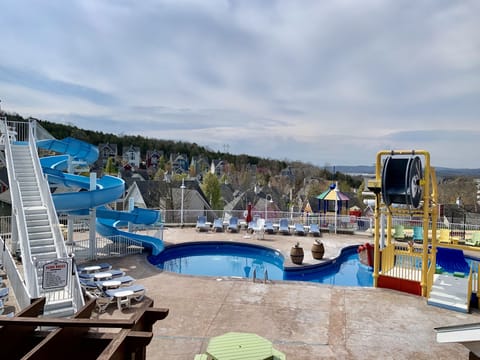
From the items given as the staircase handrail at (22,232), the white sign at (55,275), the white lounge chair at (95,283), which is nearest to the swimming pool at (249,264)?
the white lounge chair at (95,283)

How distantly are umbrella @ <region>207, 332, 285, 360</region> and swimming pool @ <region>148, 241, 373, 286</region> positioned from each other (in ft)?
21.6

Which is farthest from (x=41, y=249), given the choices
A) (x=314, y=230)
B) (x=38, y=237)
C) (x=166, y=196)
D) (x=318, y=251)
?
(x=166, y=196)

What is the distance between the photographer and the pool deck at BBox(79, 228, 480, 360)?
6.10 metres

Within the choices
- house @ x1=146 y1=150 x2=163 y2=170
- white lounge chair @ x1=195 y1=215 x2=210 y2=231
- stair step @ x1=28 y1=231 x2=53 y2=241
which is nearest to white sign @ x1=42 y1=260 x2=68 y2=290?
stair step @ x1=28 y1=231 x2=53 y2=241

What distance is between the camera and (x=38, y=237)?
8.80 meters

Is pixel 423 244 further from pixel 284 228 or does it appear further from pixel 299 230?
pixel 284 228

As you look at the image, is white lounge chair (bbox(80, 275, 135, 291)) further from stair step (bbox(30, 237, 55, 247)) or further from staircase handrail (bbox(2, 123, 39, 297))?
staircase handrail (bbox(2, 123, 39, 297))

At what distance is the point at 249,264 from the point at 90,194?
6973mm

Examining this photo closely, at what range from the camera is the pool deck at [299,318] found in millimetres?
6102

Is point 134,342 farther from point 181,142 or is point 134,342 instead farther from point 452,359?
point 181,142

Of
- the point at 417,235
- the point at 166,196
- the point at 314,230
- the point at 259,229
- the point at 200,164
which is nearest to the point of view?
the point at 417,235

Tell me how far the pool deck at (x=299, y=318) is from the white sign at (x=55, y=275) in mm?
1246

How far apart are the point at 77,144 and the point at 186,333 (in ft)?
36.5

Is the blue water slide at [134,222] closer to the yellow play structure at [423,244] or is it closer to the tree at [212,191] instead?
the yellow play structure at [423,244]
